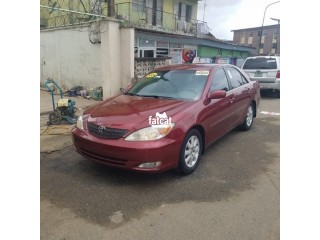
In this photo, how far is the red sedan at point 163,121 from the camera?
3422 mm

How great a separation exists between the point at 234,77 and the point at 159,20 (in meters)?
17.1

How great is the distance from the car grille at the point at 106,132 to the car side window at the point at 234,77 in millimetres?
2730

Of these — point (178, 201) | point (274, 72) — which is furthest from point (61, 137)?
point (274, 72)

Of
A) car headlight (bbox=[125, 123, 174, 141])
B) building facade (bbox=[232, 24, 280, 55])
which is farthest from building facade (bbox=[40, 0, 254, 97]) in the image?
building facade (bbox=[232, 24, 280, 55])

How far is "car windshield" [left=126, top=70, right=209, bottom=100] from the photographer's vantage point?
4362mm

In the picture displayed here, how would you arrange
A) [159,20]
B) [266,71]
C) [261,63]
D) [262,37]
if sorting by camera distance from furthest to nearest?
[262,37], [159,20], [261,63], [266,71]

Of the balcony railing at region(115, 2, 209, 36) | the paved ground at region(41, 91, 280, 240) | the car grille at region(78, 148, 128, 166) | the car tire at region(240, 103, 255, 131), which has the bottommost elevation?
the paved ground at region(41, 91, 280, 240)

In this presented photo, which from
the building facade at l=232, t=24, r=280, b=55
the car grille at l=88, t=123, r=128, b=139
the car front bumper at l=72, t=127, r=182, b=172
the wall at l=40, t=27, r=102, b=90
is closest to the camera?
the car front bumper at l=72, t=127, r=182, b=172

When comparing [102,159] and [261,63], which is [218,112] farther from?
[261,63]

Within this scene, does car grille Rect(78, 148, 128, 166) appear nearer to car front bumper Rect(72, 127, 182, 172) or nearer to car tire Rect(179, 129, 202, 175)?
car front bumper Rect(72, 127, 182, 172)

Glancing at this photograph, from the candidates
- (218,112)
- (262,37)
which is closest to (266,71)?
(218,112)

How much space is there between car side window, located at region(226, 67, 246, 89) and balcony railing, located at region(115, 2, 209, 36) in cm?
1130

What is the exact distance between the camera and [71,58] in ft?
38.5
